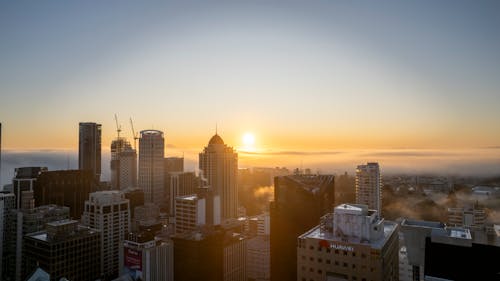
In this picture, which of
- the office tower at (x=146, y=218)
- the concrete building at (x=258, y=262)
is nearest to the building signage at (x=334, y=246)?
the concrete building at (x=258, y=262)

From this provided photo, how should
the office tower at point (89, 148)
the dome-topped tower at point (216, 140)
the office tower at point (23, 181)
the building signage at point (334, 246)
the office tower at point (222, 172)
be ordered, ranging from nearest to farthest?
the building signage at point (334, 246) → the office tower at point (23, 181) → the office tower at point (222, 172) → the dome-topped tower at point (216, 140) → the office tower at point (89, 148)

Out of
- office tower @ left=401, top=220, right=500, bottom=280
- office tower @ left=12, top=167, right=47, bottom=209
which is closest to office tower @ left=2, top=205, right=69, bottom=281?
office tower @ left=12, top=167, right=47, bottom=209

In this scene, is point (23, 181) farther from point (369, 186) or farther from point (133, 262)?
point (369, 186)

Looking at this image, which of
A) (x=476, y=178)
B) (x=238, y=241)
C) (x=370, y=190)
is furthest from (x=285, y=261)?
(x=370, y=190)

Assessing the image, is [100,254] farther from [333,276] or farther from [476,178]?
[476,178]

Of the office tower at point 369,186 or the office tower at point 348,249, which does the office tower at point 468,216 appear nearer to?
the office tower at point 369,186

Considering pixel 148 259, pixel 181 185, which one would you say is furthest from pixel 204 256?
pixel 181 185

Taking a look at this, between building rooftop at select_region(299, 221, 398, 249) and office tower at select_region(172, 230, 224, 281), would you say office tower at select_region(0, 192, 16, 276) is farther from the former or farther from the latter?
building rooftop at select_region(299, 221, 398, 249)
